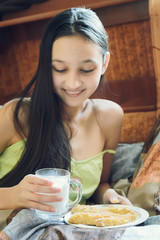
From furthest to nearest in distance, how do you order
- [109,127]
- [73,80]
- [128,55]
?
1. [128,55]
2. [109,127]
3. [73,80]

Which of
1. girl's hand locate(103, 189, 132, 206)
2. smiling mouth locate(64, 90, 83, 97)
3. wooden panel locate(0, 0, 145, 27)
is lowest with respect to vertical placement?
girl's hand locate(103, 189, 132, 206)

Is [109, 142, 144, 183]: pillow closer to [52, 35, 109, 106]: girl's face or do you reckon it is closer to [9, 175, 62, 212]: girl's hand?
[52, 35, 109, 106]: girl's face

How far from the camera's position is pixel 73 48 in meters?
1.25

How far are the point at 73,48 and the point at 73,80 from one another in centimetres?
10

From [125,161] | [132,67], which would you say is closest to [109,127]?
[125,161]

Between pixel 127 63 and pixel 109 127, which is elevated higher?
pixel 127 63

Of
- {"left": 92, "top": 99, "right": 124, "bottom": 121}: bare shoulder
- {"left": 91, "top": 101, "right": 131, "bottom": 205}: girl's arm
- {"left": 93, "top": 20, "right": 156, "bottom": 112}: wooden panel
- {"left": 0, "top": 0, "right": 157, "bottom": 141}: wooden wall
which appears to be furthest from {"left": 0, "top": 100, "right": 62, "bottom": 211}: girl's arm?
{"left": 93, "top": 20, "right": 156, "bottom": 112}: wooden panel

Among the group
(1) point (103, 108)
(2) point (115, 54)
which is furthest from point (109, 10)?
(1) point (103, 108)

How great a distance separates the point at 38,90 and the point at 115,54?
780 millimetres

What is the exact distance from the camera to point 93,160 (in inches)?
58.5

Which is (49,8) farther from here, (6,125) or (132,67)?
(6,125)

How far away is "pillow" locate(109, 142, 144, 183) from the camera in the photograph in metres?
1.58

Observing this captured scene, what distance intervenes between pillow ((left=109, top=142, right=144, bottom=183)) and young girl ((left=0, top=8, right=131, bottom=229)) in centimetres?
11

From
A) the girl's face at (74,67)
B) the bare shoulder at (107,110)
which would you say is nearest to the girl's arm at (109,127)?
the bare shoulder at (107,110)
